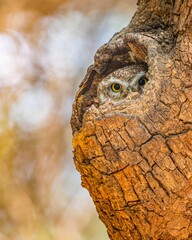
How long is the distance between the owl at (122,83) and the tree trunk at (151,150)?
86 millimetres

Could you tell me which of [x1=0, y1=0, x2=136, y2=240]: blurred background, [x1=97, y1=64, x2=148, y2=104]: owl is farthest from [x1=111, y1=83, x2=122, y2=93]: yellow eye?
[x1=0, y1=0, x2=136, y2=240]: blurred background

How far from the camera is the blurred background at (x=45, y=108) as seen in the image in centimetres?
177

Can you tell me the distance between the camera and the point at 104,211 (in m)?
1.01

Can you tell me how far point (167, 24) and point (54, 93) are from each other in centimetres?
89

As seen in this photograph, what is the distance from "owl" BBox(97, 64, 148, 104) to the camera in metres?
1.04

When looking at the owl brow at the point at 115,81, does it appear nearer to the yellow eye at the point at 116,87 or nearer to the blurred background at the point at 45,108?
the yellow eye at the point at 116,87

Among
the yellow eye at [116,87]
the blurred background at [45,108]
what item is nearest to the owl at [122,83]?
the yellow eye at [116,87]

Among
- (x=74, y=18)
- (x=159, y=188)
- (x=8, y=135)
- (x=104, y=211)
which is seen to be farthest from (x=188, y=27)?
(x=8, y=135)

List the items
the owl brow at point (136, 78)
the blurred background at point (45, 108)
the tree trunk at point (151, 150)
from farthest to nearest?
the blurred background at point (45, 108) → the owl brow at point (136, 78) → the tree trunk at point (151, 150)

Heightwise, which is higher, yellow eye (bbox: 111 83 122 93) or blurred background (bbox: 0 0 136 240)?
blurred background (bbox: 0 0 136 240)

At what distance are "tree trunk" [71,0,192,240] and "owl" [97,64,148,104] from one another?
9 centimetres

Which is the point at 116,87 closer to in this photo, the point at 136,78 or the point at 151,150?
the point at 136,78

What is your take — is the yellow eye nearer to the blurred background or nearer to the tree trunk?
the tree trunk

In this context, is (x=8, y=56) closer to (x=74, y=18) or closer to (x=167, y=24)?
(x=74, y=18)
